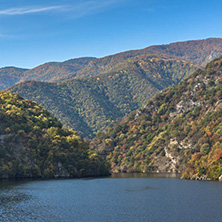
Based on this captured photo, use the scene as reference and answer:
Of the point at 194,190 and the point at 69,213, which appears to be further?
the point at 194,190

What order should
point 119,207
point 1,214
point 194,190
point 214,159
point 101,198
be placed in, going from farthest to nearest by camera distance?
point 214,159, point 194,190, point 101,198, point 119,207, point 1,214

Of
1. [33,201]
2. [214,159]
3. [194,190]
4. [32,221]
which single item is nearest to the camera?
[32,221]

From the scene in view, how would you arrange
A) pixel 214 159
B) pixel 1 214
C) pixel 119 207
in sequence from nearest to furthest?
pixel 1 214, pixel 119 207, pixel 214 159

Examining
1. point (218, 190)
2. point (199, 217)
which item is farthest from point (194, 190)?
point (199, 217)

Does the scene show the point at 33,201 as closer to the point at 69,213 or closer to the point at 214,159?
the point at 69,213

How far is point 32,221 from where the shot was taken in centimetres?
9650

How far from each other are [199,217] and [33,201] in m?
60.4

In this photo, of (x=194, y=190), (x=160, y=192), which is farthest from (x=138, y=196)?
(x=194, y=190)

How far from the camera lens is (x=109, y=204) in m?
123

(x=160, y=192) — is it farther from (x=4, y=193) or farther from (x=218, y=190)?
(x=4, y=193)

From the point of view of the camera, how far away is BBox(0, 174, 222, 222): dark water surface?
3971 inches

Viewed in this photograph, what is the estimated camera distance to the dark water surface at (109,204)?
101m

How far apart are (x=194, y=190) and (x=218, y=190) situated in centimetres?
1071

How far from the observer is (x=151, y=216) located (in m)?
→ 102
